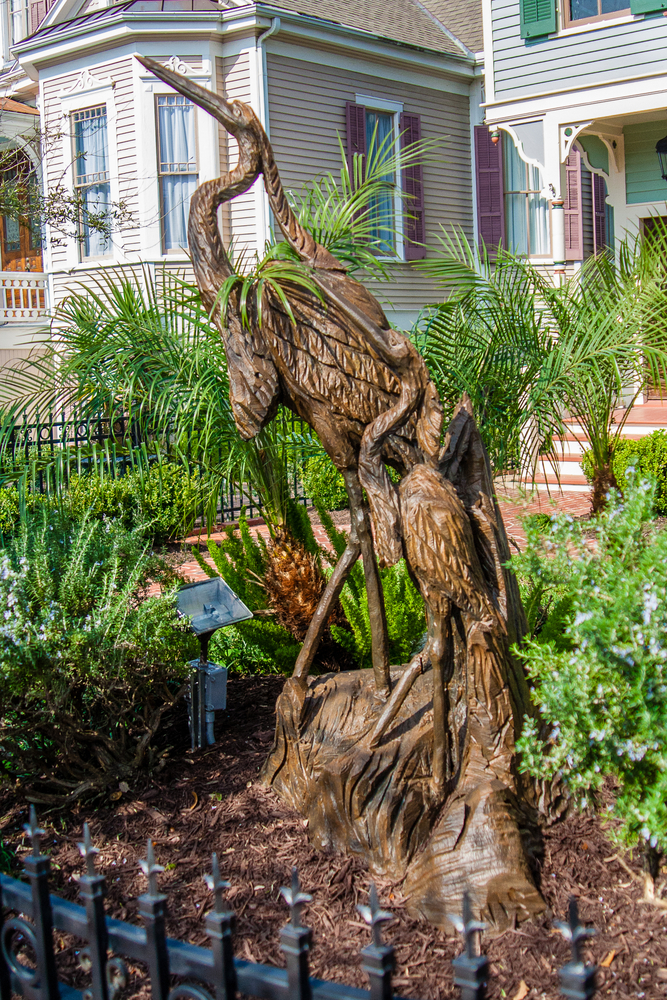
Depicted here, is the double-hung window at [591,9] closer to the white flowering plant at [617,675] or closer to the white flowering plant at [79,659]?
the white flowering plant at [79,659]

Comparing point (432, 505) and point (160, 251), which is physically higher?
point (160, 251)

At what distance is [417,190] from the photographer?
16938mm

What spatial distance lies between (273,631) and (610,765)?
242 cm

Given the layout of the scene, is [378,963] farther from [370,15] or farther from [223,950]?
[370,15]

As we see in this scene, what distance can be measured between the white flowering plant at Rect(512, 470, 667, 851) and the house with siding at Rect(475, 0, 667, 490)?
8.81m

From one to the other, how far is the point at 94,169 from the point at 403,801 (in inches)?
588

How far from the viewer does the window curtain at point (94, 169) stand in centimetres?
1552

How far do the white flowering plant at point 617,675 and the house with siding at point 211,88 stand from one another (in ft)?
37.2

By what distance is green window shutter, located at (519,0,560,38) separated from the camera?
12938mm

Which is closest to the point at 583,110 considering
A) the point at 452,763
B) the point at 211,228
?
the point at 211,228

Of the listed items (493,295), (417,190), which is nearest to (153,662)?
(493,295)

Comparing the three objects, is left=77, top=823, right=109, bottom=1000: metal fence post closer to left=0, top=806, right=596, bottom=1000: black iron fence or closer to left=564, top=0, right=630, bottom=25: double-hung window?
left=0, top=806, right=596, bottom=1000: black iron fence

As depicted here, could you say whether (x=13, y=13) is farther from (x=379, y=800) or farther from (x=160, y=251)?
(x=379, y=800)

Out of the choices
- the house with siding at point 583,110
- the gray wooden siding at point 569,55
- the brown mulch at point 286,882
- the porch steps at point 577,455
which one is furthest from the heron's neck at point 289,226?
the gray wooden siding at point 569,55
